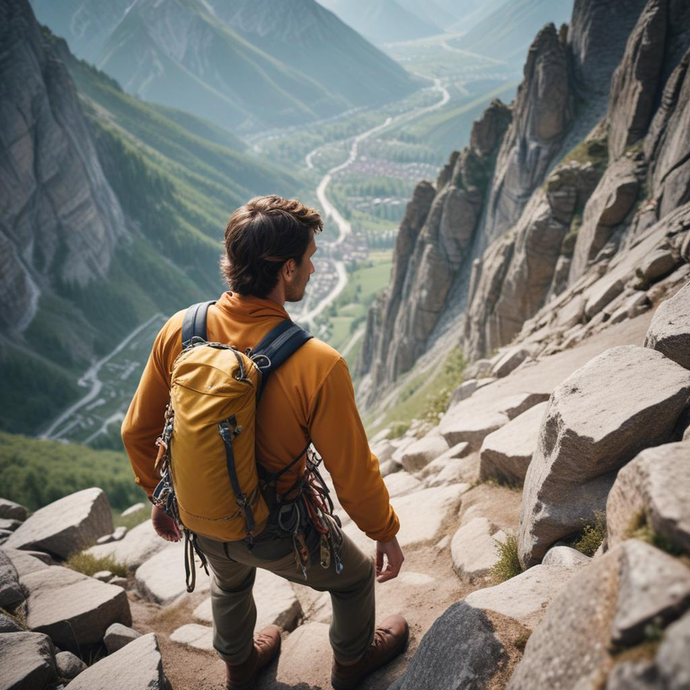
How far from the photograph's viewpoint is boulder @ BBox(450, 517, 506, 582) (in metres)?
6.52

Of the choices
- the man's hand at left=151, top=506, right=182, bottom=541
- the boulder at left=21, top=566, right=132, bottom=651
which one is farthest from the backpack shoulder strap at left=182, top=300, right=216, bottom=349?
the boulder at left=21, top=566, right=132, bottom=651

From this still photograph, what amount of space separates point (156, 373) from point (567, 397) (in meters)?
4.75

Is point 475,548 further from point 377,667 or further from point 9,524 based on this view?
point 9,524

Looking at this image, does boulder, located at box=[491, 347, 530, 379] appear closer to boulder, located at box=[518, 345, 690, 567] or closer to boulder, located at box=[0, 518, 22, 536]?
boulder, located at box=[518, 345, 690, 567]

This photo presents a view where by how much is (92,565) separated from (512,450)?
8524 mm

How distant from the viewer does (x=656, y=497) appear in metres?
3.02

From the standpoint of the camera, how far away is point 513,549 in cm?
616

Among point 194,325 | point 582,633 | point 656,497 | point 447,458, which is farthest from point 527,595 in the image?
point 447,458

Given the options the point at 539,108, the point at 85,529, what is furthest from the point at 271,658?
the point at 539,108

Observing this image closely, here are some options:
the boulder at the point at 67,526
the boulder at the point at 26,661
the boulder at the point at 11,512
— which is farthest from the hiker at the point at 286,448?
the boulder at the point at 11,512

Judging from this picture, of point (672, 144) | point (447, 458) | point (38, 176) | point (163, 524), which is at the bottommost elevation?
point (447, 458)

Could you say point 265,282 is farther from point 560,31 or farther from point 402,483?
point 560,31

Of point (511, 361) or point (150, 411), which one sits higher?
point (150, 411)

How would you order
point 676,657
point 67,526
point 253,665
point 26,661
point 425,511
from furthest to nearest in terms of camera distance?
point 67,526, point 425,511, point 253,665, point 26,661, point 676,657
